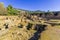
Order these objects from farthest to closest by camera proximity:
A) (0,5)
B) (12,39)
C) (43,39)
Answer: (0,5), (12,39), (43,39)

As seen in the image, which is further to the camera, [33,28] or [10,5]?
[10,5]

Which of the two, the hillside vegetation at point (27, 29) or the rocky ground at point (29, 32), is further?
the hillside vegetation at point (27, 29)

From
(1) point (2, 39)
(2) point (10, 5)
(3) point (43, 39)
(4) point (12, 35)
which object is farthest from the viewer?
(2) point (10, 5)

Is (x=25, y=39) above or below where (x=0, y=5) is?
below

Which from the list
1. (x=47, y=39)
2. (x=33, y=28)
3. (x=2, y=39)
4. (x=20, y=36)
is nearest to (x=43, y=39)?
(x=47, y=39)

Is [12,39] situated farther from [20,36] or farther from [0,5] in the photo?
[0,5]

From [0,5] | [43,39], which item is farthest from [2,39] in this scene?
[0,5]

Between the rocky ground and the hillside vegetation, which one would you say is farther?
the hillside vegetation

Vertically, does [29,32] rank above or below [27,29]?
above

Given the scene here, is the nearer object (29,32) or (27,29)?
(29,32)

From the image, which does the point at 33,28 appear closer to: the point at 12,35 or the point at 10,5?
the point at 12,35

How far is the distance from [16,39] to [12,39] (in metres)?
0.66

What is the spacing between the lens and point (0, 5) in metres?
52.0

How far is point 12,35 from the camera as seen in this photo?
17281mm
